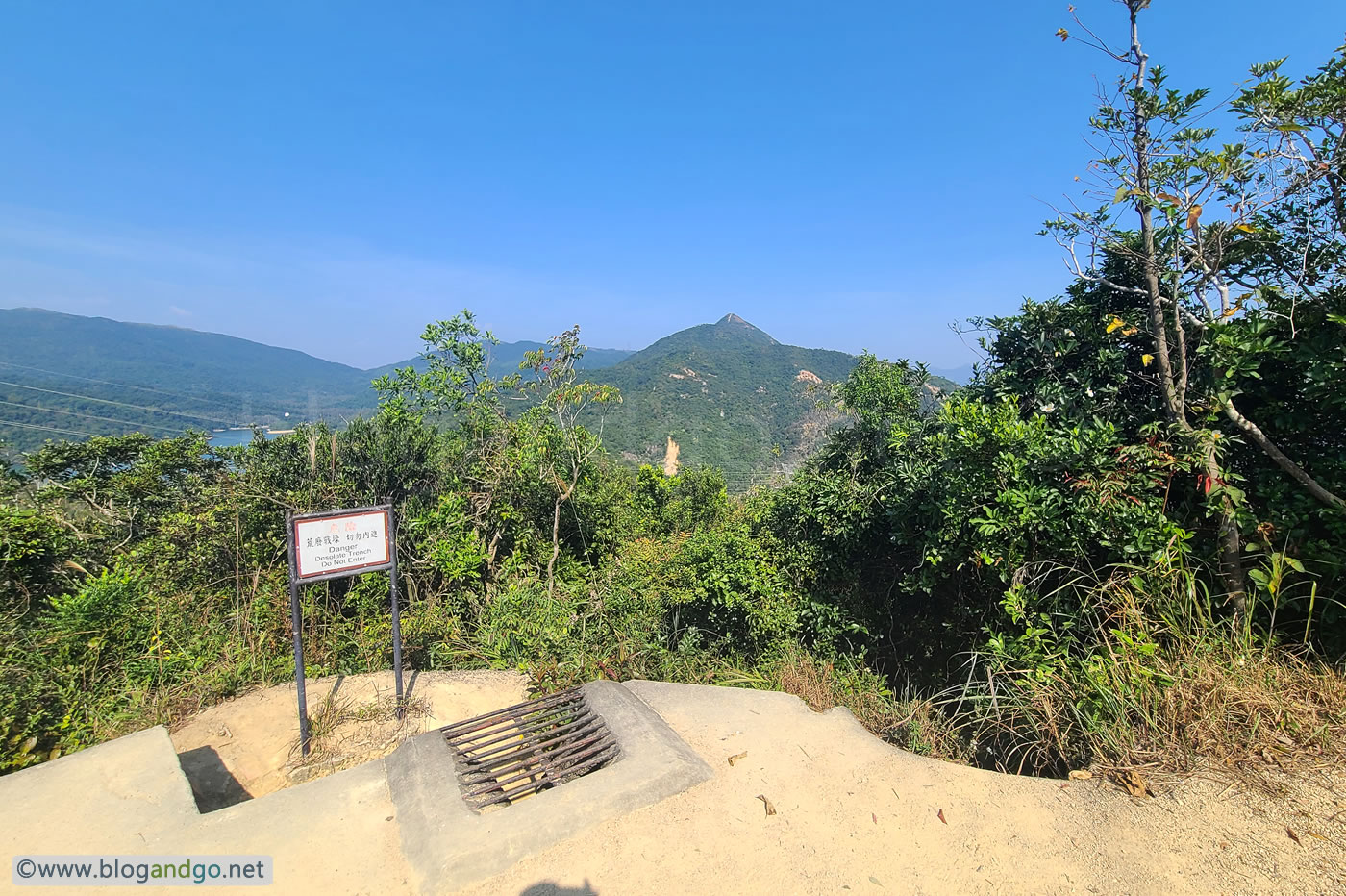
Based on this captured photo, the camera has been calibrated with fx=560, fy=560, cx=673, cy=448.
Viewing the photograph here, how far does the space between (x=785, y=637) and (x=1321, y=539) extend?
3.66 m

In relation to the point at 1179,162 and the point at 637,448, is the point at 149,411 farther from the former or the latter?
the point at 1179,162

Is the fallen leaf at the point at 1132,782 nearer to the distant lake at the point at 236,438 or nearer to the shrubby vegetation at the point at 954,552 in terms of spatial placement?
the shrubby vegetation at the point at 954,552

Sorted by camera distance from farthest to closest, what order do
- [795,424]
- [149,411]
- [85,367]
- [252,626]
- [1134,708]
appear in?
[85,367], [795,424], [149,411], [252,626], [1134,708]

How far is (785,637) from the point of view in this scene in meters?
5.43

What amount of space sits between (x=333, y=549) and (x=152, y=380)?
192 ft

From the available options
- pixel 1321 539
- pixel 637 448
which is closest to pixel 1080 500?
pixel 1321 539

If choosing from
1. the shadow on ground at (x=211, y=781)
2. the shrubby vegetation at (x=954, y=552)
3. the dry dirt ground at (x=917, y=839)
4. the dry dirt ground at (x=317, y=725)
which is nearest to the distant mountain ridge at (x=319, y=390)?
the shrubby vegetation at (x=954, y=552)

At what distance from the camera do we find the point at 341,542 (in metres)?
3.79

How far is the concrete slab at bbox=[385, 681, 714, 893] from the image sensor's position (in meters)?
2.34

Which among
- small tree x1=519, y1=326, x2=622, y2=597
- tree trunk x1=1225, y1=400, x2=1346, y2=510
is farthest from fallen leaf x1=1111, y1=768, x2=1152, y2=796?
small tree x1=519, y1=326, x2=622, y2=597

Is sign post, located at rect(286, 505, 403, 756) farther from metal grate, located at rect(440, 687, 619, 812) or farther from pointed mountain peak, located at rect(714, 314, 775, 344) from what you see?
pointed mountain peak, located at rect(714, 314, 775, 344)

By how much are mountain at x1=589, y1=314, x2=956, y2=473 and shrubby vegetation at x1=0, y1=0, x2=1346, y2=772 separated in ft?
43.8

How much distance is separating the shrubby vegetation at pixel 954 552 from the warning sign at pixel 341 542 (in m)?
1.70

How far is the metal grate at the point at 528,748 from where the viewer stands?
299cm
